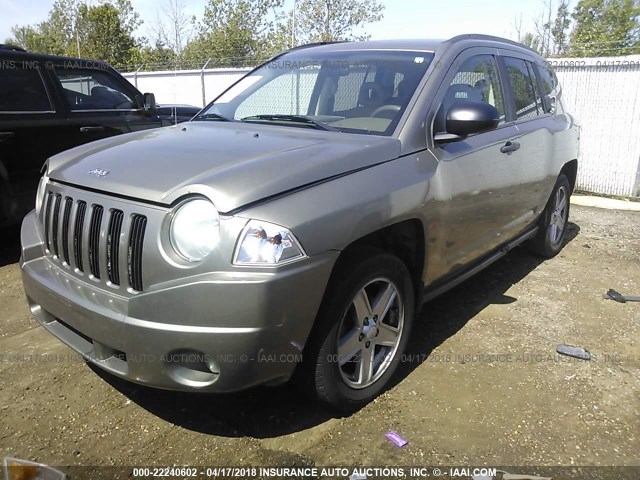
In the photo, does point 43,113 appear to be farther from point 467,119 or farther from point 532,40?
point 532,40

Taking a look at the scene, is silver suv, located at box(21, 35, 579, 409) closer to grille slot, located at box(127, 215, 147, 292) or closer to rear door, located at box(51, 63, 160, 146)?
grille slot, located at box(127, 215, 147, 292)

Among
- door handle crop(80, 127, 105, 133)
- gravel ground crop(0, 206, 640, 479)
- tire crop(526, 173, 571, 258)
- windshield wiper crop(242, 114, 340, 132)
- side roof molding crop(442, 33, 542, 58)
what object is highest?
side roof molding crop(442, 33, 542, 58)

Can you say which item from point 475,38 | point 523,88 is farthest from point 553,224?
point 475,38

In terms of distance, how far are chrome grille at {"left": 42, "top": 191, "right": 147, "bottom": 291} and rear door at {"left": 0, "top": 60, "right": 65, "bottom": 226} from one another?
253cm

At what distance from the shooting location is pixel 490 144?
3.60 metres

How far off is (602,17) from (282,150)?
2800 cm

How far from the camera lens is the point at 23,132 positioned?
4.95 m

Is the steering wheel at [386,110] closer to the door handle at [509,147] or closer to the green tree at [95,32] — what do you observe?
the door handle at [509,147]

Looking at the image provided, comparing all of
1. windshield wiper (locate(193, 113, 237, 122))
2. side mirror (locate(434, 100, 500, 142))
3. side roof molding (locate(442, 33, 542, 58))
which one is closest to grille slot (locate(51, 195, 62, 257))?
windshield wiper (locate(193, 113, 237, 122))

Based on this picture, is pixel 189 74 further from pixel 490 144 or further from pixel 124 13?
pixel 124 13

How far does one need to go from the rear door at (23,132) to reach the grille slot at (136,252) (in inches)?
128

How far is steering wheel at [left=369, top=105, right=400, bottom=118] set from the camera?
3077 millimetres

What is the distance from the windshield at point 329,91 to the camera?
3.15 meters

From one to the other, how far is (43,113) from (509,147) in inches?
167
